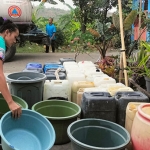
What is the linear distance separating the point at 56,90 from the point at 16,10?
223 inches

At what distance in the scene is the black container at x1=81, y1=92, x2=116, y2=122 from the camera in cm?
310

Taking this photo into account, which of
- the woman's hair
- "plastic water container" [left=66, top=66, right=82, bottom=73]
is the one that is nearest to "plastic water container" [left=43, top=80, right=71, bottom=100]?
"plastic water container" [left=66, top=66, right=82, bottom=73]

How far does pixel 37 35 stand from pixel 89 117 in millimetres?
6977

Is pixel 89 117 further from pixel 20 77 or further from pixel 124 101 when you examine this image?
pixel 20 77

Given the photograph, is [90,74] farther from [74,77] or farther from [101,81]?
[101,81]

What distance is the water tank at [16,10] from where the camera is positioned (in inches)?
335

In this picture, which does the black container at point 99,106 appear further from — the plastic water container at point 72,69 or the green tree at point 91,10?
the green tree at point 91,10

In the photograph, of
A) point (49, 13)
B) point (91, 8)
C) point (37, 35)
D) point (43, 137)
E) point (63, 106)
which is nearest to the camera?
point (43, 137)

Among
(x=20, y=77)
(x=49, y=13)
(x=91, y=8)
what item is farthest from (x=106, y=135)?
(x=49, y=13)

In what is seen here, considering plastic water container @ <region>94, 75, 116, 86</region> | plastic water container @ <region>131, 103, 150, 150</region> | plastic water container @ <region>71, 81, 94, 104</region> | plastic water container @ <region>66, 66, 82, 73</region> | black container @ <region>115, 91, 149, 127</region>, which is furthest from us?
plastic water container @ <region>66, 66, 82, 73</region>

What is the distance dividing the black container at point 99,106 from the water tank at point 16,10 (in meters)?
6.31

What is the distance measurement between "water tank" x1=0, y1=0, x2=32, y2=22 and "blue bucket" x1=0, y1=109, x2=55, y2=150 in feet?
21.6

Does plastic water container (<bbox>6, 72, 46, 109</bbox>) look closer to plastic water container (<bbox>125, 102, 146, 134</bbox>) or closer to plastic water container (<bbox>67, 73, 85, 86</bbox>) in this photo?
plastic water container (<bbox>67, 73, 85, 86</bbox>)

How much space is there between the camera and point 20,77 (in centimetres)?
387
